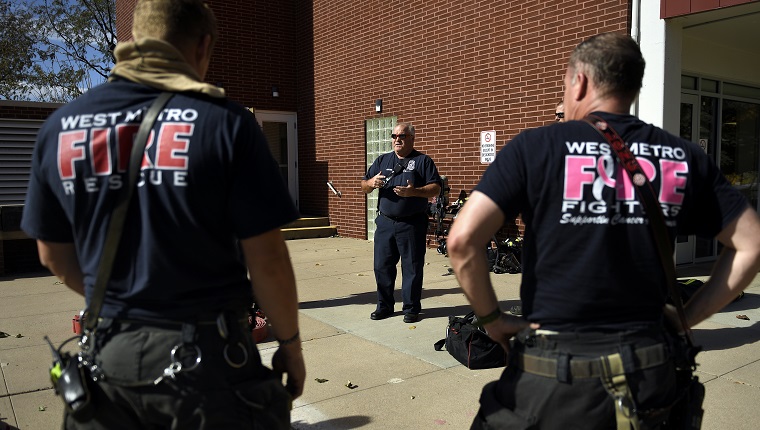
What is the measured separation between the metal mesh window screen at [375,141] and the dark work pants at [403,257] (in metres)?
5.24

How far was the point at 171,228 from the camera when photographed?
1.69m

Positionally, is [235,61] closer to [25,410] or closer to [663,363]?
[25,410]

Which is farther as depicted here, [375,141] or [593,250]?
[375,141]

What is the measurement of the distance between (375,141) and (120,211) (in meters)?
10.2

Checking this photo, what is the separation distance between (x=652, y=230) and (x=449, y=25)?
875 cm

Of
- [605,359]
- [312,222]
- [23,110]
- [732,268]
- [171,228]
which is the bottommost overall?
[312,222]

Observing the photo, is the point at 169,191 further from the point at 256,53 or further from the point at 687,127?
the point at 256,53

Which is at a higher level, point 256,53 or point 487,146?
point 256,53

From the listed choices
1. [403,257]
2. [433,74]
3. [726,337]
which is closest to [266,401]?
[403,257]

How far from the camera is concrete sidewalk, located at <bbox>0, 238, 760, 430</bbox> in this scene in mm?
3793

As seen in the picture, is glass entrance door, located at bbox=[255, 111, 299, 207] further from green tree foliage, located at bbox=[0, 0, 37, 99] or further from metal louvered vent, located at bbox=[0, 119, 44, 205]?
green tree foliage, located at bbox=[0, 0, 37, 99]

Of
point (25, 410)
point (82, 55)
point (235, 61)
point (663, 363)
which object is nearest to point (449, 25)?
point (235, 61)

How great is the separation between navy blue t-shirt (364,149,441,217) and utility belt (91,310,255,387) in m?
4.29

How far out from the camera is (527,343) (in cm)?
193
